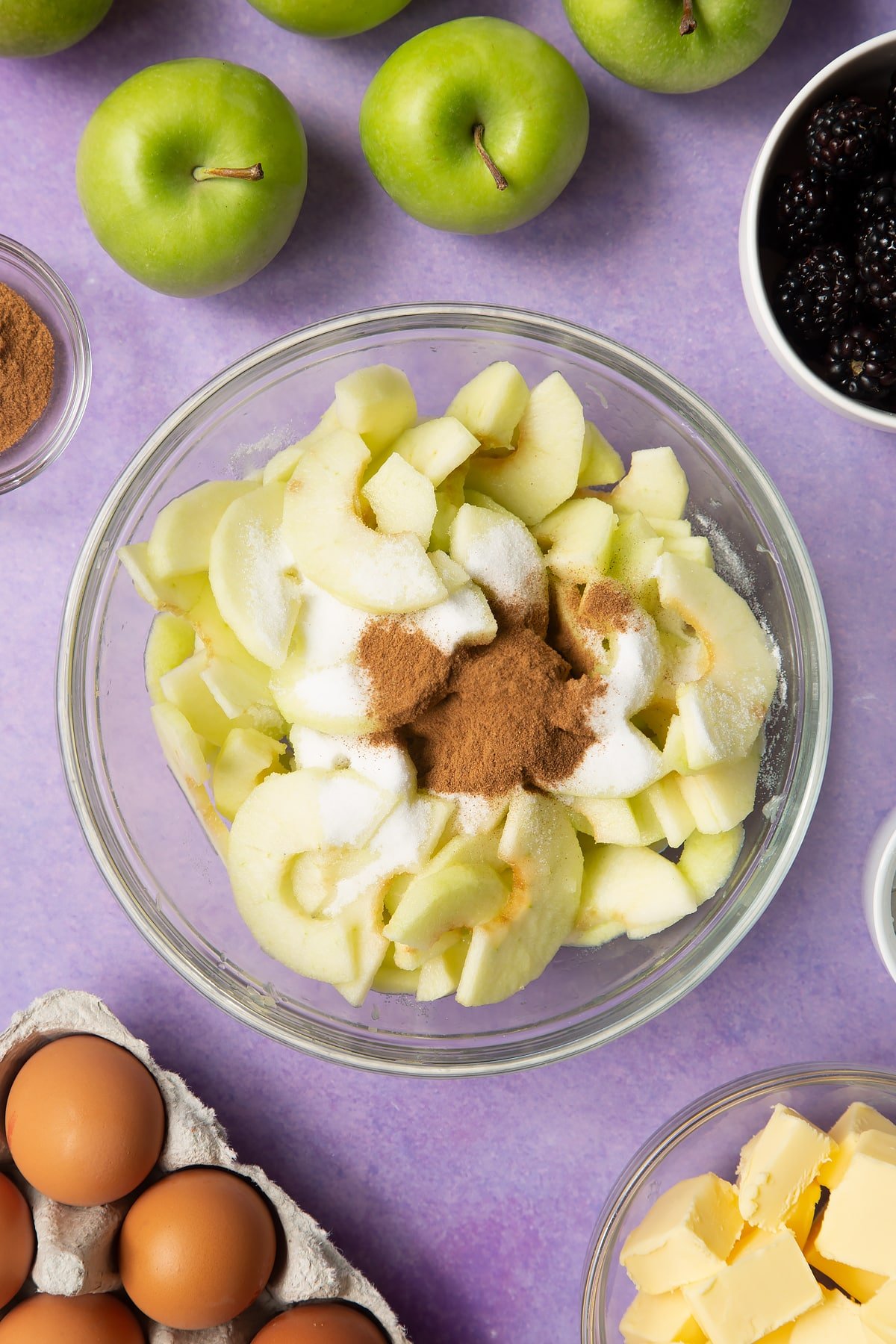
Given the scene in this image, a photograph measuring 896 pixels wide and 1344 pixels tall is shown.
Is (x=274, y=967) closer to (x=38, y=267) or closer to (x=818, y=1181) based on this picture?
(x=818, y=1181)

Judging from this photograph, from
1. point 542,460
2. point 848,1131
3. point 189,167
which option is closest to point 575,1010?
point 848,1131

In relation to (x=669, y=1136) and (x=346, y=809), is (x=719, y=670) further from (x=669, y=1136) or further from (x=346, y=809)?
(x=669, y=1136)

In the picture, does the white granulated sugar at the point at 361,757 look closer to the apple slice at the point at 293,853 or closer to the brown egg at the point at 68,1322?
the apple slice at the point at 293,853

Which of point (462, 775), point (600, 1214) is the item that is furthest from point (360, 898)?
point (600, 1214)

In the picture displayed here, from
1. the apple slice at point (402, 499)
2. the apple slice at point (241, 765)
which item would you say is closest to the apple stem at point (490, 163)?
the apple slice at point (402, 499)

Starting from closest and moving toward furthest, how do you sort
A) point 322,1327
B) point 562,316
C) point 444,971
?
point 444,971
point 322,1327
point 562,316

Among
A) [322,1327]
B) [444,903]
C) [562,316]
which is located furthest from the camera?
[562,316]
